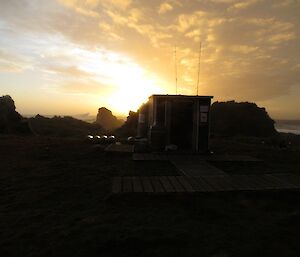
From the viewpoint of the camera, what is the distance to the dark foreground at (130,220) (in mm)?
5688

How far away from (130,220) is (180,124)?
35.6 ft

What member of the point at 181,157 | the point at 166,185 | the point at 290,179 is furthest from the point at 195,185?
the point at 181,157

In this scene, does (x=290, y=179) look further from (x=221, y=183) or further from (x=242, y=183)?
(x=221, y=183)

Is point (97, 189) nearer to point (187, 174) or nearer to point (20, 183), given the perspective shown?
point (20, 183)

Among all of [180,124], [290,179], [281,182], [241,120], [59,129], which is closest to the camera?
[281,182]

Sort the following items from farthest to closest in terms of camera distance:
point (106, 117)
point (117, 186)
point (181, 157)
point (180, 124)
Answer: point (106, 117)
point (180, 124)
point (181, 157)
point (117, 186)

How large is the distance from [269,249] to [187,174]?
5355mm

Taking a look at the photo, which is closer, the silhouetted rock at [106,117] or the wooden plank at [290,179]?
the wooden plank at [290,179]

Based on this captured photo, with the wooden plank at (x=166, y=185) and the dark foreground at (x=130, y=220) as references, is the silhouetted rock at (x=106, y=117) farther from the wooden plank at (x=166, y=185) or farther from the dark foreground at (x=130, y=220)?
the wooden plank at (x=166, y=185)

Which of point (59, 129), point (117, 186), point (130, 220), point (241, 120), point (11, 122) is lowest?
point (130, 220)

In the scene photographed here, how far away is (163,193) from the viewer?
27.6 feet

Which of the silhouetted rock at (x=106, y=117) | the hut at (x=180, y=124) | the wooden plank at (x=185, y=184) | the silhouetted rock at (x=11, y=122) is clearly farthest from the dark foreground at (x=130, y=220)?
the silhouetted rock at (x=106, y=117)

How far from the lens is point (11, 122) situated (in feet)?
103

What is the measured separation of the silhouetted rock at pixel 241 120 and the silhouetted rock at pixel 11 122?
Answer: 25670 mm
